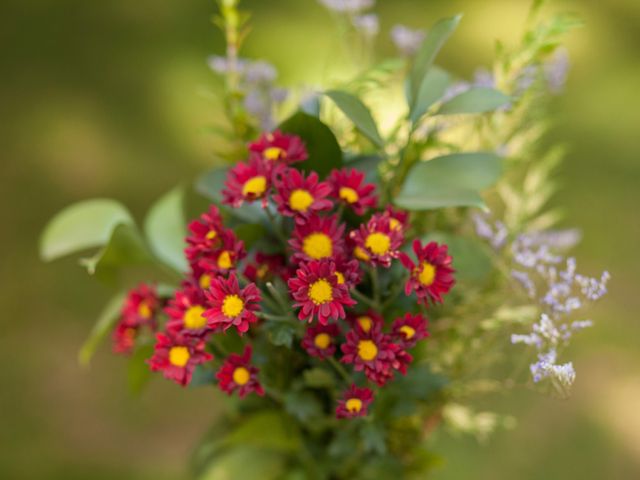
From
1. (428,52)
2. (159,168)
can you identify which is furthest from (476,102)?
(159,168)

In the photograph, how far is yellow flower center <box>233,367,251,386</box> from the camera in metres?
0.41

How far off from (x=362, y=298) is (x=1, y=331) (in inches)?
32.9

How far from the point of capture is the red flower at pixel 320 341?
1.30ft

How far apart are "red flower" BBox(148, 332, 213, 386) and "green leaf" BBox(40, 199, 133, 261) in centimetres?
14

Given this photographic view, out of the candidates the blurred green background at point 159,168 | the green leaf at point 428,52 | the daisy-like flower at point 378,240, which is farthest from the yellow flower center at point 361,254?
the blurred green background at point 159,168

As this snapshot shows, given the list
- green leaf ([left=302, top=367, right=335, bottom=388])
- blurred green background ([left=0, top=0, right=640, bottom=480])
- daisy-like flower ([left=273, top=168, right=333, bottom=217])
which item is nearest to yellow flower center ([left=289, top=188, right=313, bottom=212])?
daisy-like flower ([left=273, top=168, right=333, bottom=217])

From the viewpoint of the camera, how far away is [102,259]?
477 mm

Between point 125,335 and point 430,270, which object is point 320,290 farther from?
point 125,335

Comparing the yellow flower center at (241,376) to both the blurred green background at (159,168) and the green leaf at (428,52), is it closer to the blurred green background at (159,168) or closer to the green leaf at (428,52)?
the green leaf at (428,52)

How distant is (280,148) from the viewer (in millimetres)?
415

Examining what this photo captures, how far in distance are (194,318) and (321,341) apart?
0.07 metres

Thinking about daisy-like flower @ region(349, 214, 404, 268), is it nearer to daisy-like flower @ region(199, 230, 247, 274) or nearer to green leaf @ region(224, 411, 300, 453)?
daisy-like flower @ region(199, 230, 247, 274)

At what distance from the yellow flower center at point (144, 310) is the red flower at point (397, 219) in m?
0.17

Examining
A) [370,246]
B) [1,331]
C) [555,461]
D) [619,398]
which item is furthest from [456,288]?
[1,331]
